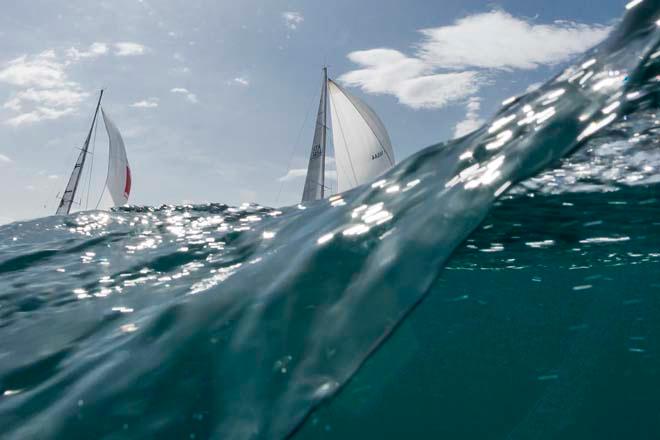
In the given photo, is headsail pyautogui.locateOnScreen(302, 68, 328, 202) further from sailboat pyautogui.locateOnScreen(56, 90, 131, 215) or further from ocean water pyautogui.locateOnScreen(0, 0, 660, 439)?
ocean water pyautogui.locateOnScreen(0, 0, 660, 439)

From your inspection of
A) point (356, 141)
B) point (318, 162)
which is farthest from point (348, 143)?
point (318, 162)

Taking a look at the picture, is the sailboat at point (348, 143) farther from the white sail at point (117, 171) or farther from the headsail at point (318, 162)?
the white sail at point (117, 171)

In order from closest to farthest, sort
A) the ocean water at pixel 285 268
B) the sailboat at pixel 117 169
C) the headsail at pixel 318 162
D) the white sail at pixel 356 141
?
the ocean water at pixel 285 268 < the headsail at pixel 318 162 < the white sail at pixel 356 141 < the sailboat at pixel 117 169

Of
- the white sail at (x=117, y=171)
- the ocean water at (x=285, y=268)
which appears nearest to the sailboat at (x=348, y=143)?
the white sail at (x=117, y=171)

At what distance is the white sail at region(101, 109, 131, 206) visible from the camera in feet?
152

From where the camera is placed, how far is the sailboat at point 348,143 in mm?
37812

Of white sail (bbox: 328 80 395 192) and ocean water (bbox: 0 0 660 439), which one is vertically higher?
white sail (bbox: 328 80 395 192)

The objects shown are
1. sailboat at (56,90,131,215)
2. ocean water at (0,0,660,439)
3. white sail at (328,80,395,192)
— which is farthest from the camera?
sailboat at (56,90,131,215)

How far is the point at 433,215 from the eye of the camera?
3.02m

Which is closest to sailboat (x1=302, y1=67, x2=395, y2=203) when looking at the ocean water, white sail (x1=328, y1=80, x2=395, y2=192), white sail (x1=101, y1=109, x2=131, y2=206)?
white sail (x1=328, y1=80, x2=395, y2=192)

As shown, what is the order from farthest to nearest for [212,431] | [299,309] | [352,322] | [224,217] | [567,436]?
[567,436], [224,217], [299,309], [352,322], [212,431]

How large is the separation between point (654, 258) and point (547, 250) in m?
4.46

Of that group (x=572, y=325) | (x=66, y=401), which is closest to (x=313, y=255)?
(x=66, y=401)

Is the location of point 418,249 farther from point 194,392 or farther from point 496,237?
point 496,237
